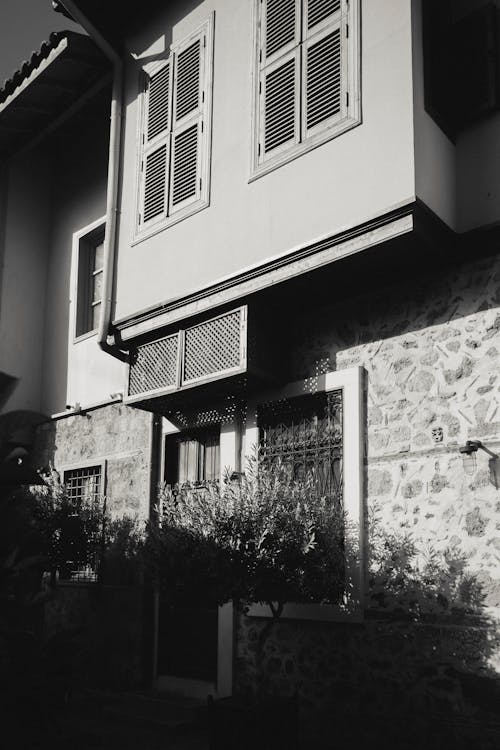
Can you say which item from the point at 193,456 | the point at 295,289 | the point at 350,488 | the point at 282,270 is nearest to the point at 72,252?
the point at 193,456

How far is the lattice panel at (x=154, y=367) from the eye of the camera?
29.1ft

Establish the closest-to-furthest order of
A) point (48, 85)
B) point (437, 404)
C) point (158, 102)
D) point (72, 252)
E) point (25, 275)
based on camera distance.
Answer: point (437, 404)
point (158, 102)
point (48, 85)
point (72, 252)
point (25, 275)

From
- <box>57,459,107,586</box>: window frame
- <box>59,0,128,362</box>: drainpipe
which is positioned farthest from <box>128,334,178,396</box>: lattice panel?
<box>57,459,107,586</box>: window frame

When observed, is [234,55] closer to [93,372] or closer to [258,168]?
[258,168]

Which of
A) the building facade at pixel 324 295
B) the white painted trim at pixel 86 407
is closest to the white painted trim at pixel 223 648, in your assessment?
the building facade at pixel 324 295

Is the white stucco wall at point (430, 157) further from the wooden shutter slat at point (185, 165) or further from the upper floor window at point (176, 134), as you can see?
the wooden shutter slat at point (185, 165)

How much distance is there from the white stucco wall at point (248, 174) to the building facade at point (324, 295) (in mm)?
23

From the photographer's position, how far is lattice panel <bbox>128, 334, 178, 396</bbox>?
29.1 feet

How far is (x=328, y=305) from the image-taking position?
8117mm

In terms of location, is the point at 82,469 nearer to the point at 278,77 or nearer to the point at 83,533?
the point at 83,533

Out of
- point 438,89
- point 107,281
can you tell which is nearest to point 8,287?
point 107,281

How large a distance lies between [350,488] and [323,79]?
11.8 ft

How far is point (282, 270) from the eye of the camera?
299 inches

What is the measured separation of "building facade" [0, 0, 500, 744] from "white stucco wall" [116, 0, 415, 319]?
0.08 ft
